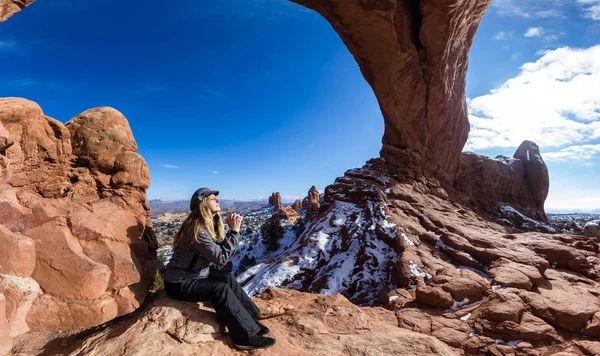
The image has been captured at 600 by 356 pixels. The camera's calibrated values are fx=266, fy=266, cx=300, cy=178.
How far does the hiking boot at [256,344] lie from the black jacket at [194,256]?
134 centimetres

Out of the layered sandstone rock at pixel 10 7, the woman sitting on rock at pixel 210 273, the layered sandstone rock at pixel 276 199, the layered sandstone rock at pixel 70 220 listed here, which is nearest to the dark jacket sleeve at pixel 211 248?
the woman sitting on rock at pixel 210 273

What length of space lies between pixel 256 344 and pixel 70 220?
4972 millimetres

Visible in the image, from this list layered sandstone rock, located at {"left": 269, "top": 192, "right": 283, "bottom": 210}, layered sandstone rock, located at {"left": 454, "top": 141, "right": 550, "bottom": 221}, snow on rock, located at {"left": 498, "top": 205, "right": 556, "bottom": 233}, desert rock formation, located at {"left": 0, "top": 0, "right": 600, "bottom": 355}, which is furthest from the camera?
layered sandstone rock, located at {"left": 269, "top": 192, "right": 283, "bottom": 210}

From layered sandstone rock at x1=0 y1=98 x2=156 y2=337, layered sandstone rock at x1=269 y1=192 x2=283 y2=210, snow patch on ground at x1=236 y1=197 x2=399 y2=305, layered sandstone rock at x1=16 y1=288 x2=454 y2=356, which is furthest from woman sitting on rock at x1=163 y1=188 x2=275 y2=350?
layered sandstone rock at x1=269 y1=192 x2=283 y2=210

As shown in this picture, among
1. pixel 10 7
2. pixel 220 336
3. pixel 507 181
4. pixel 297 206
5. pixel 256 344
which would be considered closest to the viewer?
pixel 256 344

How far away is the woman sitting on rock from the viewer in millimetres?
4473

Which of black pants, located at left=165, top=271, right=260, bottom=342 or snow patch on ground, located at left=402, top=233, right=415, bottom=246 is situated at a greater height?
black pants, located at left=165, top=271, right=260, bottom=342

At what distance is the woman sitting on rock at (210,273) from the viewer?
14.7 feet

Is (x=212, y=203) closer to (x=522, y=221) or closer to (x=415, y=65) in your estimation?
(x=415, y=65)

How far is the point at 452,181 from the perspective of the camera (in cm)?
3684

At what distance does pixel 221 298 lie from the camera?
459 cm

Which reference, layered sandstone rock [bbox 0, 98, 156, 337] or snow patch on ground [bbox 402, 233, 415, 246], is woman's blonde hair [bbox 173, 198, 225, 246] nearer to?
layered sandstone rock [bbox 0, 98, 156, 337]

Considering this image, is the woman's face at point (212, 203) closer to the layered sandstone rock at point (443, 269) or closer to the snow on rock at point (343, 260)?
the layered sandstone rock at point (443, 269)

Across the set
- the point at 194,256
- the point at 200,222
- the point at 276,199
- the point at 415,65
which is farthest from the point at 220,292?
the point at 276,199
